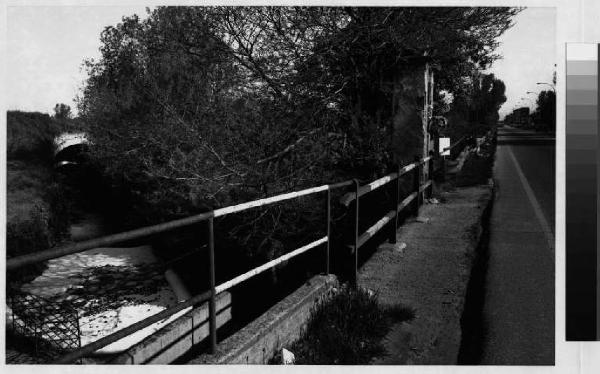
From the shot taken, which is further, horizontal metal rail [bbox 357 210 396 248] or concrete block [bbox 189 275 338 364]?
horizontal metal rail [bbox 357 210 396 248]

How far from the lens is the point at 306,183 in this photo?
867 centimetres

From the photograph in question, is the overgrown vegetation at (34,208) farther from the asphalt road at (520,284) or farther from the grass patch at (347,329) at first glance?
the grass patch at (347,329)

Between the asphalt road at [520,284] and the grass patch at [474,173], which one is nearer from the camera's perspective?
the asphalt road at [520,284]

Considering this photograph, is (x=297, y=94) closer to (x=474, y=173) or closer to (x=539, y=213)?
(x=539, y=213)

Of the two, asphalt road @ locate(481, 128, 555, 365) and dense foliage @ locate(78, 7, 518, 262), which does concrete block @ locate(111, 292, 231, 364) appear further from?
dense foliage @ locate(78, 7, 518, 262)

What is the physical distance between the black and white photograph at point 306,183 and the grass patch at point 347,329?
2cm

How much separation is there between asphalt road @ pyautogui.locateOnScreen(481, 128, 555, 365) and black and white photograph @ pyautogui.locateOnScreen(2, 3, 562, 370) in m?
0.02

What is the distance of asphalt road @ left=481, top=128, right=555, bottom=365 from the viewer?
348 centimetres

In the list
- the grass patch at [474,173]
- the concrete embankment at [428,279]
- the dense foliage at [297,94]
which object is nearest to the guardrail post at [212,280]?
the concrete embankment at [428,279]

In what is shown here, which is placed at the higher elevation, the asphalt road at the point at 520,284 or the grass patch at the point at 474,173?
the grass patch at the point at 474,173

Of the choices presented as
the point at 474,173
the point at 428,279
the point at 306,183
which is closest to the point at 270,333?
the point at 428,279

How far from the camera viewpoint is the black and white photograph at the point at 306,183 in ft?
11.5

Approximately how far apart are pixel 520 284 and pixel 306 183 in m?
4.46

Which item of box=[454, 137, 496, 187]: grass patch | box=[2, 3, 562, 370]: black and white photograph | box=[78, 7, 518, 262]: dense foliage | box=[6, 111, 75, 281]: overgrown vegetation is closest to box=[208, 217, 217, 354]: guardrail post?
box=[2, 3, 562, 370]: black and white photograph
